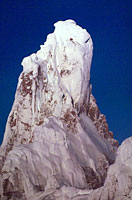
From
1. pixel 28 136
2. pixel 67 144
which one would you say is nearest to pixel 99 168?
pixel 67 144

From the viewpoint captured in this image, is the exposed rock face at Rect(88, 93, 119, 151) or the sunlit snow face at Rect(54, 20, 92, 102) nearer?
the sunlit snow face at Rect(54, 20, 92, 102)

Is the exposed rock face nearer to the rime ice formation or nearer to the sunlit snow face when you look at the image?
the rime ice formation

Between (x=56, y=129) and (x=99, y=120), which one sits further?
(x=99, y=120)

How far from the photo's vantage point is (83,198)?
869 inches

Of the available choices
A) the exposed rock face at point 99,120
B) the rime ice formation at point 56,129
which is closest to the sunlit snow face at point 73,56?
the rime ice formation at point 56,129

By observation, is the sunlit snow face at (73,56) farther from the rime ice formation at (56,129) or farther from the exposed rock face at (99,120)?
the exposed rock face at (99,120)

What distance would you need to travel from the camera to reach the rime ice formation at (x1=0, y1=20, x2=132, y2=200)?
98.9ft

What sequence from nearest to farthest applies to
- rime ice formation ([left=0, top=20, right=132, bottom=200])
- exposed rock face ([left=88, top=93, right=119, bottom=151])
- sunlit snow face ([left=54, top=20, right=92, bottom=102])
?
rime ice formation ([left=0, top=20, right=132, bottom=200]) < sunlit snow face ([left=54, top=20, right=92, bottom=102]) < exposed rock face ([left=88, top=93, right=119, bottom=151])

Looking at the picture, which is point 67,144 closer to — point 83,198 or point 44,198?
point 44,198

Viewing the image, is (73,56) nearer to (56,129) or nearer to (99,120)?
(99,120)

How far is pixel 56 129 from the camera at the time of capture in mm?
34125

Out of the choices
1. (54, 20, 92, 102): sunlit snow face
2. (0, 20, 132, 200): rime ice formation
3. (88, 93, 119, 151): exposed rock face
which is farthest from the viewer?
(88, 93, 119, 151): exposed rock face

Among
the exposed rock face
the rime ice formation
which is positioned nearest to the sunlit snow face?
the rime ice formation

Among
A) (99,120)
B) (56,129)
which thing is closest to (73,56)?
(99,120)
